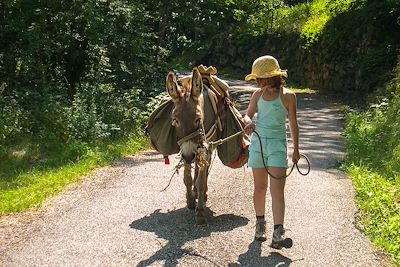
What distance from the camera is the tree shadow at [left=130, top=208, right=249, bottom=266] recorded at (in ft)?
16.7

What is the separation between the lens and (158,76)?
16.3m

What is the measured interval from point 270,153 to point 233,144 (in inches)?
47.6

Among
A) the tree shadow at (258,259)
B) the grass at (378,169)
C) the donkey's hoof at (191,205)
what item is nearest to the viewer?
the tree shadow at (258,259)

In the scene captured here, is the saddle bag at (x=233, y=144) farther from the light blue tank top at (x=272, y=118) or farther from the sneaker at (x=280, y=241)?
the sneaker at (x=280, y=241)

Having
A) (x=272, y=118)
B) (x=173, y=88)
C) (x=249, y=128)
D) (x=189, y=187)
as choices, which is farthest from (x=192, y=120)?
(x=189, y=187)

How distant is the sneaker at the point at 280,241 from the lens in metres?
4.92

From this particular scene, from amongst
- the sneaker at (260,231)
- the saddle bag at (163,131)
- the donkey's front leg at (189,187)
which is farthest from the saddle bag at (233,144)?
the sneaker at (260,231)

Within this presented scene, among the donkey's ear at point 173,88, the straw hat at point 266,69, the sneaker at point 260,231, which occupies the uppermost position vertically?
the straw hat at point 266,69

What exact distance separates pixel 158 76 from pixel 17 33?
4844 mm

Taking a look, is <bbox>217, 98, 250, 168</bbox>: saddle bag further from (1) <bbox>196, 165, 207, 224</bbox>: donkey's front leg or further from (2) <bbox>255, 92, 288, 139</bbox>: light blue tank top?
(2) <bbox>255, 92, 288, 139</bbox>: light blue tank top

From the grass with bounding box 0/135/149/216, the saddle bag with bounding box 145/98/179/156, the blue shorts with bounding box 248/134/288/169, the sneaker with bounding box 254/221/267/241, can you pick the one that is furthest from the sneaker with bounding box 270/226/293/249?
the grass with bounding box 0/135/149/216

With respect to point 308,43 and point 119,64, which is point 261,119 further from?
point 308,43

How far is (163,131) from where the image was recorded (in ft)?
21.0

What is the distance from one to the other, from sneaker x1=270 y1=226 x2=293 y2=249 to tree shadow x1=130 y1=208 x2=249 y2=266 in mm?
689
